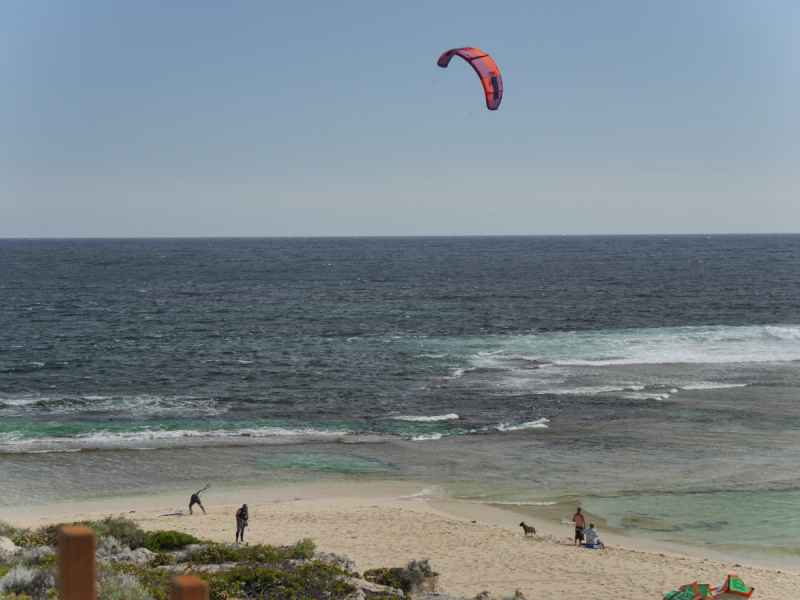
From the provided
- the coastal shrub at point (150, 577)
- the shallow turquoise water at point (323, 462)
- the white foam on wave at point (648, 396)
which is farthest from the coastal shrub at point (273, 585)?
the white foam on wave at point (648, 396)

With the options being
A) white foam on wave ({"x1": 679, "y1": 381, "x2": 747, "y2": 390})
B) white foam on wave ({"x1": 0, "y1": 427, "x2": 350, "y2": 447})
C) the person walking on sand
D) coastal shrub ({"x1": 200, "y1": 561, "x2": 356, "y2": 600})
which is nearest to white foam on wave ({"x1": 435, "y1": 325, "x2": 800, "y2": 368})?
white foam on wave ({"x1": 679, "y1": 381, "x2": 747, "y2": 390})

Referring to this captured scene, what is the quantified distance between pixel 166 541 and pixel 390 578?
5.13 m

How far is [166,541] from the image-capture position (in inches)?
605

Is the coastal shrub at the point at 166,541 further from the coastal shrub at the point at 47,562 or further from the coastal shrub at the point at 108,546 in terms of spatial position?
the coastal shrub at the point at 47,562

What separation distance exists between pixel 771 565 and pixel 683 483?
654cm

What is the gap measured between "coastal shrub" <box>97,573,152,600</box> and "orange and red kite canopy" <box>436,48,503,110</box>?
1980 centimetres

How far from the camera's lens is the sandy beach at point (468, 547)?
16016 mm

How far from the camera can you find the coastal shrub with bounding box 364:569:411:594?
13.7m

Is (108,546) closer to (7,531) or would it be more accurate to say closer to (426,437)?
(7,531)

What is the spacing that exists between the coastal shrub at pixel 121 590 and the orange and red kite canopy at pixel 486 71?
65.0 feet

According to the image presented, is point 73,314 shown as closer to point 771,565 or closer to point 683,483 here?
point 683,483

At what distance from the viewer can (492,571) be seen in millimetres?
16766

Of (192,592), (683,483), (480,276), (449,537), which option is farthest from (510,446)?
(480,276)

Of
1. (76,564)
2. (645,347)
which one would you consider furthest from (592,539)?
(645,347)
